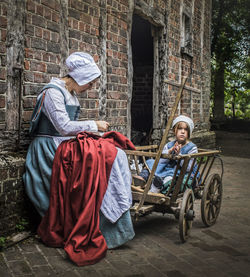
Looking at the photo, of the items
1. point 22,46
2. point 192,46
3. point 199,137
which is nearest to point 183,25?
point 192,46

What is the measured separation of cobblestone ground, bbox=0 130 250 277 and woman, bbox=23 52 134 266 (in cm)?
31

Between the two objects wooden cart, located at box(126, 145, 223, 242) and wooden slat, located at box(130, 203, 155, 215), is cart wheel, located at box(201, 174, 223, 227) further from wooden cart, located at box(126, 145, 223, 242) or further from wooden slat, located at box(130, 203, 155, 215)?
wooden slat, located at box(130, 203, 155, 215)

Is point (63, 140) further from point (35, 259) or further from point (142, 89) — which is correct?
point (142, 89)

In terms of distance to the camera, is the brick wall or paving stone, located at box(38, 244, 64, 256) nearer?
paving stone, located at box(38, 244, 64, 256)

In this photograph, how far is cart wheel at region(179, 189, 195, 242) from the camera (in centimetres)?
343

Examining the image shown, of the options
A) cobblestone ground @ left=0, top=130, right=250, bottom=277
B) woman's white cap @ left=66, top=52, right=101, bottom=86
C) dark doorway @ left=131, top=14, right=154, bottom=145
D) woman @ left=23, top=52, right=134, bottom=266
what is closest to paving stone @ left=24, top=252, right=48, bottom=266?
cobblestone ground @ left=0, top=130, right=250, bottom=277

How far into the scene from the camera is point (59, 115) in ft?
10.8

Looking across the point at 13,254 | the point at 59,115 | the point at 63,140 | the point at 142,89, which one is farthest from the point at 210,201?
the point at 142,89

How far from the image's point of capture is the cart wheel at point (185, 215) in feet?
11.2

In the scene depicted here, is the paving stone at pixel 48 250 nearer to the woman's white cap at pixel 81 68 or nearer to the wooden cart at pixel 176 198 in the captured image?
the wooden cart at pixel 176 198

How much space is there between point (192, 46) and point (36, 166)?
261 inches

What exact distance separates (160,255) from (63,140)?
1.44 m

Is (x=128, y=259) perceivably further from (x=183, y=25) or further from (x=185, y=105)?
(x=183, y=25)

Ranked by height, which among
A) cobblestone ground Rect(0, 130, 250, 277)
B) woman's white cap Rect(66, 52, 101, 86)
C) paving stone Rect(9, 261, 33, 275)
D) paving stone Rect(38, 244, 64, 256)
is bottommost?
cobblestone ground Rect(0, 130, 250, 277)
